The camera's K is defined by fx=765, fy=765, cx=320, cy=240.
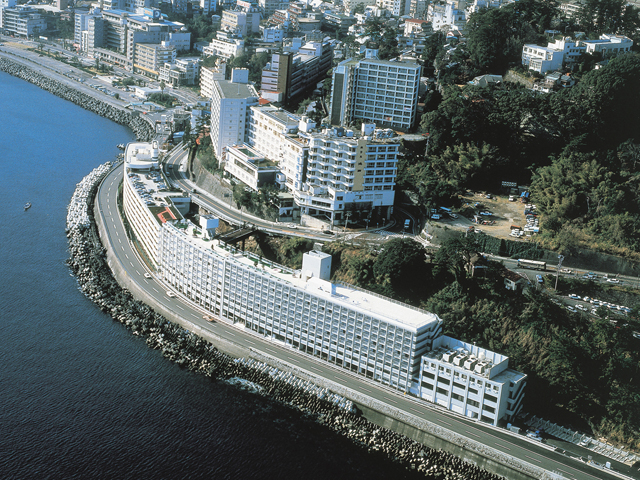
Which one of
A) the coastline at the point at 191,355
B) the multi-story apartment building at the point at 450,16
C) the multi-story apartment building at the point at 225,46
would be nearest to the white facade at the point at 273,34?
the multi-story apartment building at the point at 225,46

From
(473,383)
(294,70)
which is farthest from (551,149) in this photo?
(294,70)

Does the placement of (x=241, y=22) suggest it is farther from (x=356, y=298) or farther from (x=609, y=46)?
(x=356, y=298)

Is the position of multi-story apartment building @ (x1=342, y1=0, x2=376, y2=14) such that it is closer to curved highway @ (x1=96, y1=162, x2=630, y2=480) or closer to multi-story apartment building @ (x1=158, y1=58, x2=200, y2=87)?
multi-story apartment building @ (x1=158, y1=58, x2=200, y2=87)

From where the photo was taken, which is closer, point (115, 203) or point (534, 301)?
point (534, 301)

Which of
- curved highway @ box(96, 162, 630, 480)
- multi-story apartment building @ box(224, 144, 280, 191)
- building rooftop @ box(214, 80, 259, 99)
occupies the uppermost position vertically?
building rooftop @ box(214, 80, 259, 99)

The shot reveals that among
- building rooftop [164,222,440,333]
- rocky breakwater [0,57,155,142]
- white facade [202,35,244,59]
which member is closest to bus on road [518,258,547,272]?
building rooftop [164,222,440,333]

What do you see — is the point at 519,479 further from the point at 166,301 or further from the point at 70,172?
the point at 70,172

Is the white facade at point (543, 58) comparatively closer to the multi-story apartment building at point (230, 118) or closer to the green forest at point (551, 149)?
the green forest at point (551, 149)

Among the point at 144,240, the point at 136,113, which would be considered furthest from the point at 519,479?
the point at 136,113
